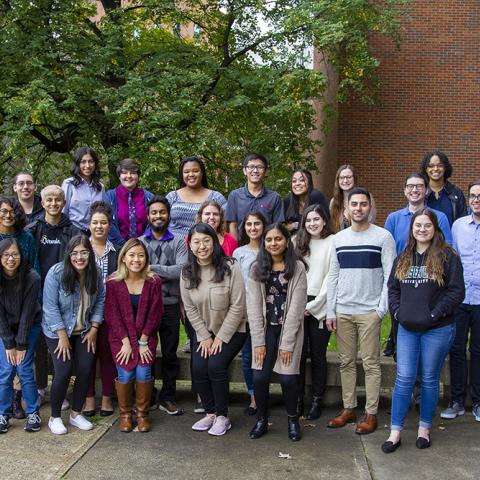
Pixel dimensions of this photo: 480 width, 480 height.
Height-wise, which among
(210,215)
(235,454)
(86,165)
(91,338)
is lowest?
(235,454)

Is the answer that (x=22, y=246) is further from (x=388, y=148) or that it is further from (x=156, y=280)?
(x=388, y=148)

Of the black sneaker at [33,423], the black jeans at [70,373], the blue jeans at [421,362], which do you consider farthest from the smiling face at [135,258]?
the blue jeans at [421,362]

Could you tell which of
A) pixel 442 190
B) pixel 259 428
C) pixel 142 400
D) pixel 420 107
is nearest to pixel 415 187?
pixel 442 190

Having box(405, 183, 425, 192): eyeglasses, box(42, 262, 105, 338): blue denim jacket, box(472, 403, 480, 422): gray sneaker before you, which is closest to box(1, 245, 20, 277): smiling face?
box(42, 262, 105, 338): blue denim jacket

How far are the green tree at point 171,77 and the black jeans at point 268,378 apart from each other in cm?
698

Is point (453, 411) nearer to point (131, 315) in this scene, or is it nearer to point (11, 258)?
point (131, 315)

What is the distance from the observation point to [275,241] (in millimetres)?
4895

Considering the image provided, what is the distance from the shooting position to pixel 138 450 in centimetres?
475

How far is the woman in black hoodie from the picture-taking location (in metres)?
4.58

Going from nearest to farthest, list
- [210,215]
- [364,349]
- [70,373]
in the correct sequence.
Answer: [364,349] < [70,373] < [210,215]

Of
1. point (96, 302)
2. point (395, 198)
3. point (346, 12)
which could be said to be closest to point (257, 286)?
point (96, 302)

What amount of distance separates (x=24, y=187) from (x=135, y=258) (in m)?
1.43

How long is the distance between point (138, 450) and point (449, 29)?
15.2 meters

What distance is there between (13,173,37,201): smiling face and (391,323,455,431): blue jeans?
360 centimetres
